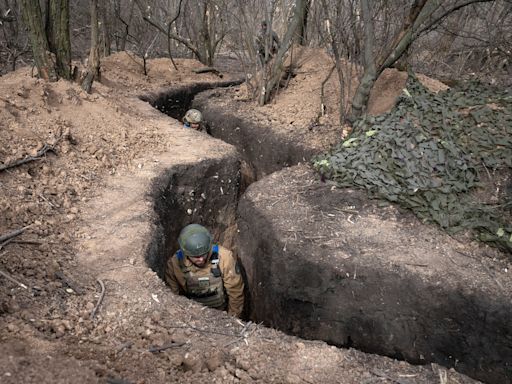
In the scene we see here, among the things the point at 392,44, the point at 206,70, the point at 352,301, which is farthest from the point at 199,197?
the point at 206,70

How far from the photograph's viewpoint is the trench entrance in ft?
11.1

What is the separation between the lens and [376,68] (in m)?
5.93

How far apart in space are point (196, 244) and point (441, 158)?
9.64 ft

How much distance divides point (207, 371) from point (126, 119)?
484cm

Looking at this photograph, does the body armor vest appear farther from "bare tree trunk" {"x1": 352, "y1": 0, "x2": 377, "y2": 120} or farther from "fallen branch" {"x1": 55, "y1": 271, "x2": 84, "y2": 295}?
"bare tree trunk" {"x1": 352, "y1": 0, "x2": 377, "y2": 120}

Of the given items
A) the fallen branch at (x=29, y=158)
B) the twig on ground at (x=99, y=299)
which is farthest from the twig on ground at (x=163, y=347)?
the fallen branch at (x=29, y=158)

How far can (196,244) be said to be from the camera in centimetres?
A: 379

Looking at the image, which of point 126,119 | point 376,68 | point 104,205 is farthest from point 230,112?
point 104,205

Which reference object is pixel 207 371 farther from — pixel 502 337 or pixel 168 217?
pixel 168 217

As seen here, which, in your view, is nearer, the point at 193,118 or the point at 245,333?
the point at 245,333

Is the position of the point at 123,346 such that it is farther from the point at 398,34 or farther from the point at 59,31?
the point at 59,31

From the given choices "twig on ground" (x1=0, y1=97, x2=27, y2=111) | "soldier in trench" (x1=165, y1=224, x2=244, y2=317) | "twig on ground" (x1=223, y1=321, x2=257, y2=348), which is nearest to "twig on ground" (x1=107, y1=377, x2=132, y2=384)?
"twig on ground" (x1=223, y1=321, x2=257, y2=348)

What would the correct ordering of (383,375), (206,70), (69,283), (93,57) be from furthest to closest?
(206,70) → (93,57) → (69,283) → (383,375)

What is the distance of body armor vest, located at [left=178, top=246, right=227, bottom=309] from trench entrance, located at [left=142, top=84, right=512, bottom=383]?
32cm
